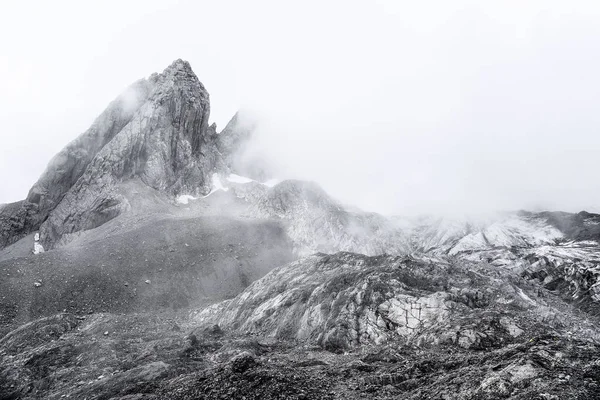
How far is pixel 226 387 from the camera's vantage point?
789 inches

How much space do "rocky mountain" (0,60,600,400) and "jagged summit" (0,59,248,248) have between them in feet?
1.61

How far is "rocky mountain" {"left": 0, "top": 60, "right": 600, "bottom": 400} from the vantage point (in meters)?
21.0

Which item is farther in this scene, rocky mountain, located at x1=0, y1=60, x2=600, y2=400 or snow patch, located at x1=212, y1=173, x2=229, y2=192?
snow patch, located at x1=212, y1=173, x2=229, y2=192

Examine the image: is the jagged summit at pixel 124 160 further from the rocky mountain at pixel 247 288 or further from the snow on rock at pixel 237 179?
the snow on rock at pixel 237 179

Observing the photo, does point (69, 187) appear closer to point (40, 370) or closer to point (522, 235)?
point (40, 370)

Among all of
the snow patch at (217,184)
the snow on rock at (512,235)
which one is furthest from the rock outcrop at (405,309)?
the snow patch at (217,184)

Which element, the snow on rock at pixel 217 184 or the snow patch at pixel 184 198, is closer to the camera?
the snow patch at pixel 184 198

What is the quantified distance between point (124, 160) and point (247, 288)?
7179cm

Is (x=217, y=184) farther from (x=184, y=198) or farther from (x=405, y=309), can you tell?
(x=405, y=309)

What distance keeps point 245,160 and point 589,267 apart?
373 feet

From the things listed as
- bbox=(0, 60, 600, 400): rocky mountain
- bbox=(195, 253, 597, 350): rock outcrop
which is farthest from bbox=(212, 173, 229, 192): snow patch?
bbox=(195, 253, 597, 350): rock outcrop

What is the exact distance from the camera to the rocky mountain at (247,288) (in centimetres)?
2105

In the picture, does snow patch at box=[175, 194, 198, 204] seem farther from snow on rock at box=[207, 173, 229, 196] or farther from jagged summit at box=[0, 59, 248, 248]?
snow on rock at box=[207, 173, 229, 196]

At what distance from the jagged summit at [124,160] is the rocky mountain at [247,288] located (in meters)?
0.49
